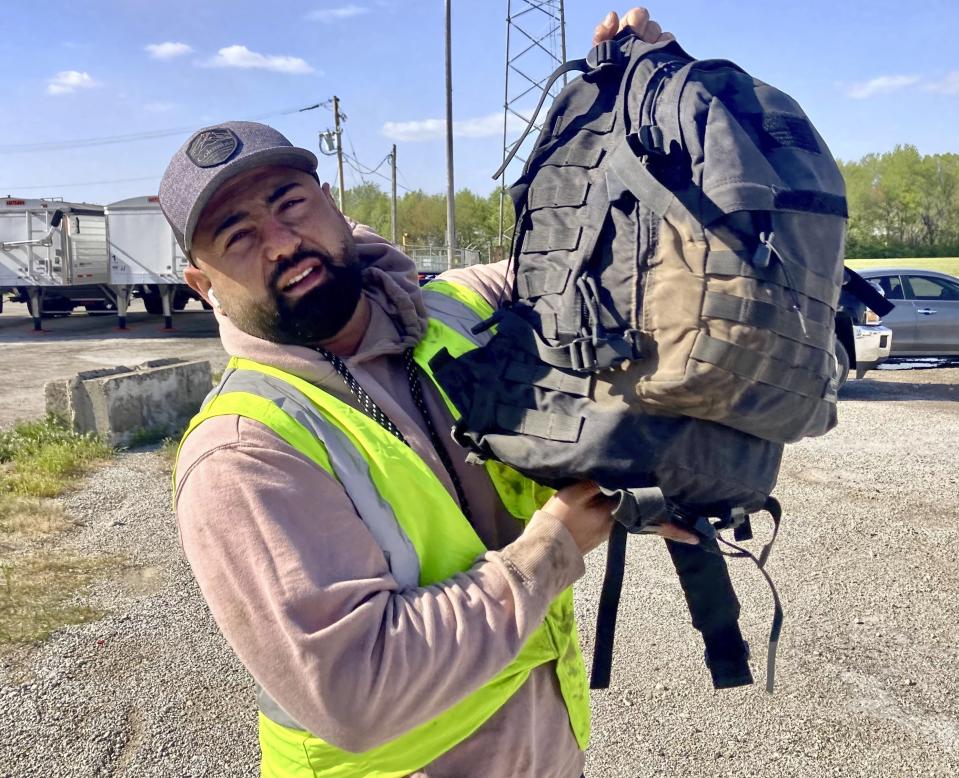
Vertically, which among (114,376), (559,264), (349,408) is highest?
(559,264)

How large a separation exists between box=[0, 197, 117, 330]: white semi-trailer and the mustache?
59.5ft

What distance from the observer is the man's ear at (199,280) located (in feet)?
5.29

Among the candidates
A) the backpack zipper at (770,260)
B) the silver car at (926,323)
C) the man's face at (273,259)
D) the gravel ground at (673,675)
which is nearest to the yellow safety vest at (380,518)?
the man's face at (273,259)

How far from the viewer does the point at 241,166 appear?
1477 millimetres

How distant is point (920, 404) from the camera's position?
9.58 metres

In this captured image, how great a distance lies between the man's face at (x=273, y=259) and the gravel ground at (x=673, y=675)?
216 centimetres

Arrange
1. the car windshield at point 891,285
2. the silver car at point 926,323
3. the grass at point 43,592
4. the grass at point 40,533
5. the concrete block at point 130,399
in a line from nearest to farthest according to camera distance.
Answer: the grass at point 43,592, the grass at point 40,533, the concrete block at point 130,399, the silver car at point 926,323, the car windshield at point 891,285

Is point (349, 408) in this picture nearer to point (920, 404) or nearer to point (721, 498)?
point (721, 498)

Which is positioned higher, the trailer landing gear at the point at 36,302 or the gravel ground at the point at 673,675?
the trailer landing gear at the point at 36,302

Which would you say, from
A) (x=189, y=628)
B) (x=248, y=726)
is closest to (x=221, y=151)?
(x=248, y=726)

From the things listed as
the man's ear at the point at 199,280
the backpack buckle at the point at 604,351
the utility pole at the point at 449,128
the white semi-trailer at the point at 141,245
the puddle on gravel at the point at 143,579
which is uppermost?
the utility pole at the point at 449,128

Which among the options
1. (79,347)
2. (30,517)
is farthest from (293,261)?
(79,347)

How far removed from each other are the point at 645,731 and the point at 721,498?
208 cm

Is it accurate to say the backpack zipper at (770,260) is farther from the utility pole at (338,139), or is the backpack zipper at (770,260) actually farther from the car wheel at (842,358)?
the utility pole at (338,139)
